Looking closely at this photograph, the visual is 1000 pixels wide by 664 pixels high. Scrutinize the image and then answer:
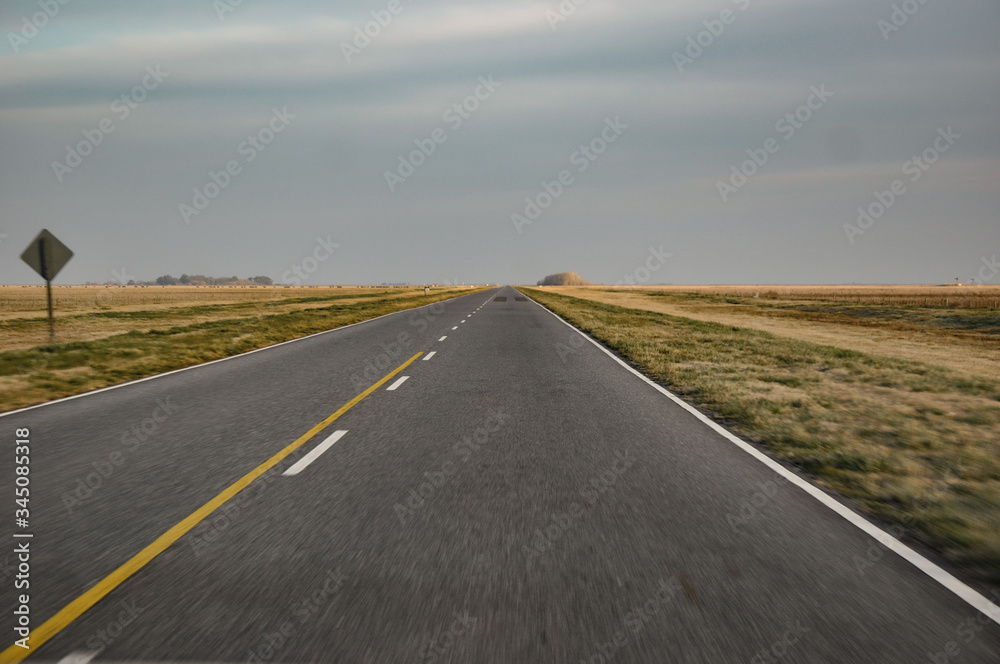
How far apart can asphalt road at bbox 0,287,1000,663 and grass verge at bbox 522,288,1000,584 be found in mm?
642

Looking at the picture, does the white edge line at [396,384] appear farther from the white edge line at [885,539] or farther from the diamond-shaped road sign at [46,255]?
the diamond-shaped road sign at [46,255]

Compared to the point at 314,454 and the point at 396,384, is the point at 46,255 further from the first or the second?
the point at 314,454

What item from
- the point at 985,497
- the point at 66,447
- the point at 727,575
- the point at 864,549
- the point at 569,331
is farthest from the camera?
the point at 569,331

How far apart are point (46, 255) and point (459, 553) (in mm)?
17990

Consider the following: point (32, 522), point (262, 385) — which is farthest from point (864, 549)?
point (262, 385)

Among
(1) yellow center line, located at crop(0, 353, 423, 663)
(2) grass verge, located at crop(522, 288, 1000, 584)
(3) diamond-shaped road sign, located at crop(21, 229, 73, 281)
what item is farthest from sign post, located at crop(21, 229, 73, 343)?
(2) grass verge, located at crop(522, 288, 1000, 584)

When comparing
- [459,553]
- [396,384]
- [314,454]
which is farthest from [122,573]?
[396,384]

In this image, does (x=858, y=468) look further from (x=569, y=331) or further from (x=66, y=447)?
(x=569, y=331)

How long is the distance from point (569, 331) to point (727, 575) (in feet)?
68.3

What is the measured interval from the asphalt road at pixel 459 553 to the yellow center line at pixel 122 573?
0.18 feet

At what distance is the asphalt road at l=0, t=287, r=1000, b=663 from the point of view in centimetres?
306

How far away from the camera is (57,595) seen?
3467 millimetres

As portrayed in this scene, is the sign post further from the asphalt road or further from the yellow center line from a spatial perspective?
the yellow center line

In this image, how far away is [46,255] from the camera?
1727 cm
